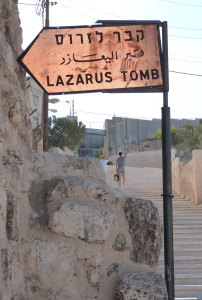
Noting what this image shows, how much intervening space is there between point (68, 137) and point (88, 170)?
3181cm

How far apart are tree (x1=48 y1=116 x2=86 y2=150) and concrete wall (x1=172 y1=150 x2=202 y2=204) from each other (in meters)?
19.5

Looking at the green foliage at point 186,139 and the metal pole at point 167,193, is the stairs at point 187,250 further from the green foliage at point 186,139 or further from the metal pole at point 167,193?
the green foliage at point 186,139

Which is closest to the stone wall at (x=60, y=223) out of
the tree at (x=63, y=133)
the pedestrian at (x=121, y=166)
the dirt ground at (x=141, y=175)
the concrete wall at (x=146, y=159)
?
the pedestrian at (x=121, y=166)

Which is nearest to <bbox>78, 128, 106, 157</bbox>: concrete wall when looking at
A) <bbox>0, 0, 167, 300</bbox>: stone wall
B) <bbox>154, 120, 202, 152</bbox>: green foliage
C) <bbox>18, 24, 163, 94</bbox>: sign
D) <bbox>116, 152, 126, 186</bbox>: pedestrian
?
<bbox>154, 120, 202, 152</bbox>: green foliage

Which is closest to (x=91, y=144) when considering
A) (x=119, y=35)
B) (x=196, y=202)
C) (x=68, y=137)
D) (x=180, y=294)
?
(x=68, y=137)

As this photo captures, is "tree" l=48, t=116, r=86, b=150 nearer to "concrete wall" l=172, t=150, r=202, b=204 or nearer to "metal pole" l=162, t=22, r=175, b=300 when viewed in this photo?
"concrete wall" l=172, t=150, r=202, b=204

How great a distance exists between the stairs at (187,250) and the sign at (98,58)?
504 cm

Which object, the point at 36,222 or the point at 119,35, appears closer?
the point at 36,222

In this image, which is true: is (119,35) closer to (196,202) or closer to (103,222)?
(103,222)

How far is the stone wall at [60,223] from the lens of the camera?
285 cm

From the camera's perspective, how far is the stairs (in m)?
8.04

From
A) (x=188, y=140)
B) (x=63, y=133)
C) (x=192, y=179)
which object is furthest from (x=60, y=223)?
(x=188, y=140)

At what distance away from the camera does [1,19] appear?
300 centimetres

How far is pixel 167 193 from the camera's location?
3.30 metres
